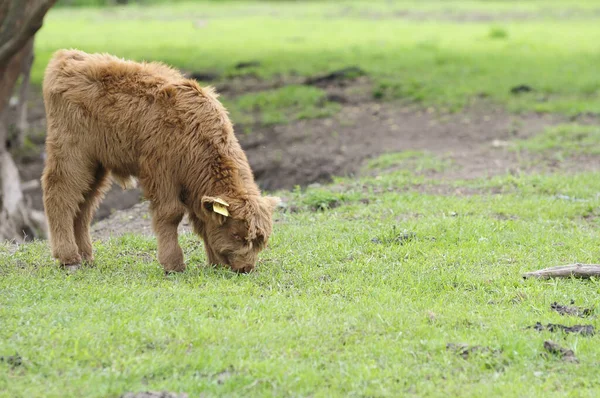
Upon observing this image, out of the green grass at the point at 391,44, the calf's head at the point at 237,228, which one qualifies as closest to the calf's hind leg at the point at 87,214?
the calf's head at the point at 237,228

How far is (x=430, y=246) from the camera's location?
8484 millimetres

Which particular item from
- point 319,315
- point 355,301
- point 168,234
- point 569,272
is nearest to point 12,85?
point 168,234

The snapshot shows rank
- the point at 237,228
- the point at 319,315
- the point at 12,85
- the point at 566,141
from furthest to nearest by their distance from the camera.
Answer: the point at 12,85, the point at 566,141, the point at 237,228, the point at 319,315

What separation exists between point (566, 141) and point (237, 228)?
8418 millimetres

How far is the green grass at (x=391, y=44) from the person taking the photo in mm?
18328

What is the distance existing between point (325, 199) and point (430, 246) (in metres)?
2.34

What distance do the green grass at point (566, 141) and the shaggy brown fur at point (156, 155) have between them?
23.9 feet

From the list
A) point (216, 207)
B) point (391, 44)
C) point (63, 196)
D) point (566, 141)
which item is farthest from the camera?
point (391, 44)

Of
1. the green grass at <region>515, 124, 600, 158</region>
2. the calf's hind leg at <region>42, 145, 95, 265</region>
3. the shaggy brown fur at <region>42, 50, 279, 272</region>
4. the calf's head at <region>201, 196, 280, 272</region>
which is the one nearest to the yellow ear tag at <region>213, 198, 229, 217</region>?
the calf's head at <region>201, 196, 280, 272</region>

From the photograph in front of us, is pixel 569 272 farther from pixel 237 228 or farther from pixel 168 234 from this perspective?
pixel 168 234

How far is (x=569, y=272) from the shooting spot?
24.3ft

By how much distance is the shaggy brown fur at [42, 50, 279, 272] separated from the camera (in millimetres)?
7500

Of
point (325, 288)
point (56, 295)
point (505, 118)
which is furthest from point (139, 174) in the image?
point (505, 118)

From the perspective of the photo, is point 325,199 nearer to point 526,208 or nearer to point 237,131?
point 526,208
